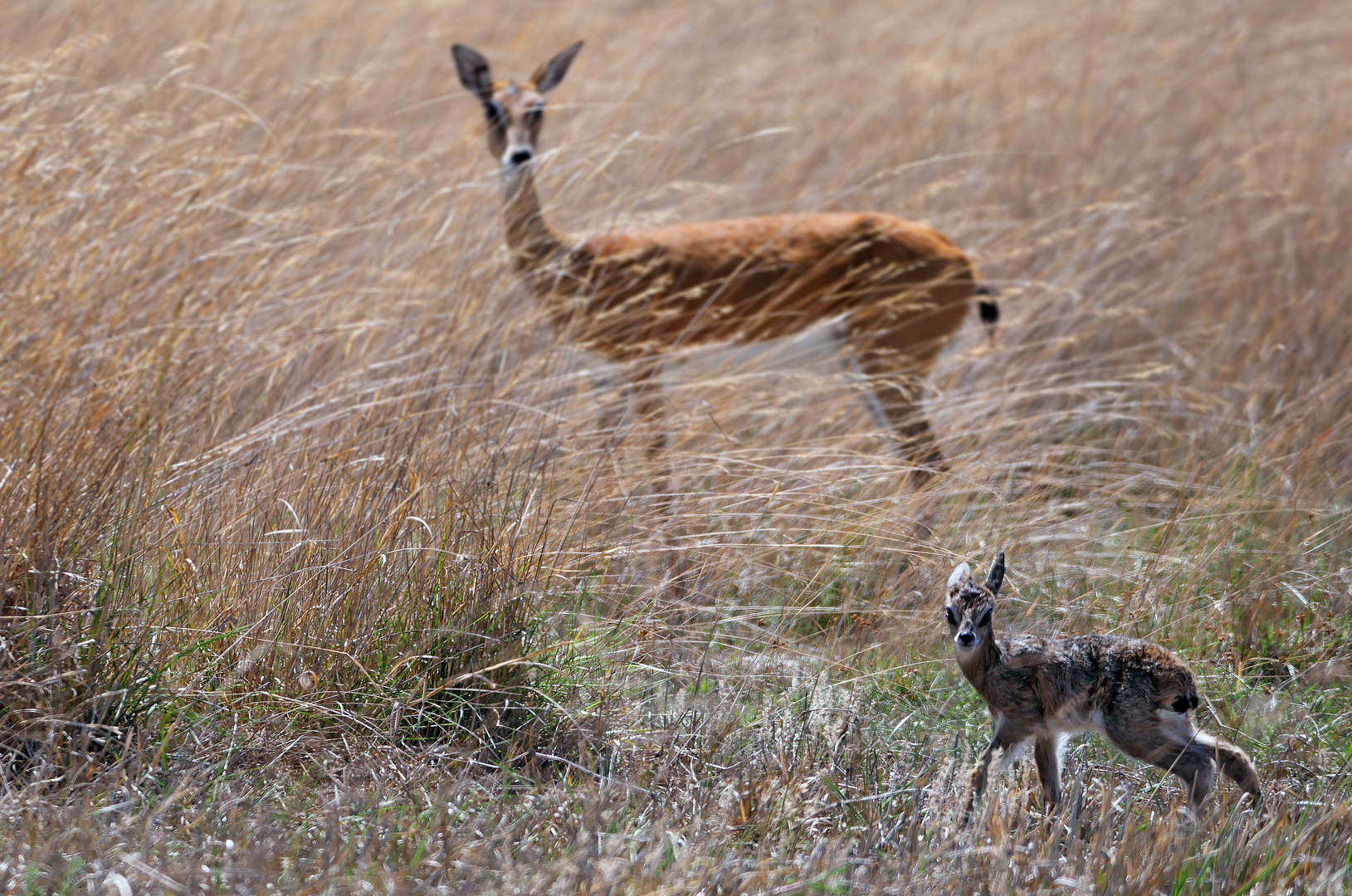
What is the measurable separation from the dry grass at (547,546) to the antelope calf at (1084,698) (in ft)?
0.27

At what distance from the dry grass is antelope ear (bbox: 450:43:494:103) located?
0.82 ft

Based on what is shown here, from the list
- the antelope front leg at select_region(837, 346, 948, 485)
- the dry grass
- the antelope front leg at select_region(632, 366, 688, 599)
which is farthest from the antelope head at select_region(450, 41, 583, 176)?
the antelope front leg at select_region(837, 346, 948, 485)

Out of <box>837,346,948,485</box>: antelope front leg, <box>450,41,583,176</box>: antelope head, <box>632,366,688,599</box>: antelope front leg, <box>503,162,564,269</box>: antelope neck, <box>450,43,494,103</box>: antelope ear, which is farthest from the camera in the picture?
<box>450,43,494,103</box>: antelope ear

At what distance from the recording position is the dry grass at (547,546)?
2.35 meters

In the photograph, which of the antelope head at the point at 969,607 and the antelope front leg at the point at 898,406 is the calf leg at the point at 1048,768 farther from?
the antelope front leg at the point at 898,406

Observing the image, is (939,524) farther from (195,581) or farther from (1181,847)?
(195,581)

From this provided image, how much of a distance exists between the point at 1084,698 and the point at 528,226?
2.84 m

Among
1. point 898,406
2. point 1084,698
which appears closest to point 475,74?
point 898,406

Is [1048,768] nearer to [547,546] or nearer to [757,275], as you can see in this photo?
[547,546]

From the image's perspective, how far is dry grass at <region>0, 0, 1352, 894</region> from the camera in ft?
7.70

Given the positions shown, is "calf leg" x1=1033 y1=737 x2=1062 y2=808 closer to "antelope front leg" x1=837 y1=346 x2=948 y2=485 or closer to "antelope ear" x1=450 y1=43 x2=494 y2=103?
"antelope front leg" x1=837 y1=346 x2=948 y2=485

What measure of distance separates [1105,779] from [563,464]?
4.84 ft

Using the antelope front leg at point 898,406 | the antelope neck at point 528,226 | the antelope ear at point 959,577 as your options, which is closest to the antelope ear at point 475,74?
the antelope neck at point 528,226

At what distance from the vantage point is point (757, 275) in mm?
5016
